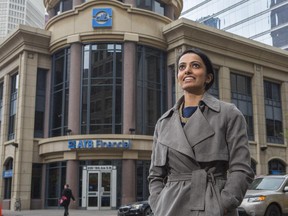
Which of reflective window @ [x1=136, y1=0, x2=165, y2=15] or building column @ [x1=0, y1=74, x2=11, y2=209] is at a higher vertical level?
reflective window @ [x1=136, y1=0, x2=165, y2=15]

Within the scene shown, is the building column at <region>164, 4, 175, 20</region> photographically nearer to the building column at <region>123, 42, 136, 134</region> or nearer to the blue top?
the building column at <region>123, 42, 136, 134</region>

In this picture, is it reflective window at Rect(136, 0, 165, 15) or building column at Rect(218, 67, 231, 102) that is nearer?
reflective window at Rect(136, 0, 165, 15)

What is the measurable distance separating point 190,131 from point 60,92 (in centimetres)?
2756

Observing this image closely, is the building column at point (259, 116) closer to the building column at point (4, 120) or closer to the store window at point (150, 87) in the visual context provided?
the store window at point (150, 87)

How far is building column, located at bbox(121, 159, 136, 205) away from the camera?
25.7 meters

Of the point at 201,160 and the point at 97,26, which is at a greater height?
the point at 97,26

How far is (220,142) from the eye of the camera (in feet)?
8.77

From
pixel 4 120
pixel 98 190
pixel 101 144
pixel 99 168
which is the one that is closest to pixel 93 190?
pixel 98 190

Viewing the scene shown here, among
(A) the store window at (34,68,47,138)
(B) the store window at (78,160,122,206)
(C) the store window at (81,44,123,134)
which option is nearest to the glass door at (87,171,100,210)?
(B) the store window at (78,160,122,206)

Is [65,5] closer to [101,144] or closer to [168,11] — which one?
[168,11]

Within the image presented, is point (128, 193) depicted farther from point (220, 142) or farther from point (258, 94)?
point (220, 142)

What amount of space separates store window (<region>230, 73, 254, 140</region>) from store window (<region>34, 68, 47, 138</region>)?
46.5ft

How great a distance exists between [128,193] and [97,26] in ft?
36.4

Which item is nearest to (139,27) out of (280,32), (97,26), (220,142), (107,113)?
(97,26)
